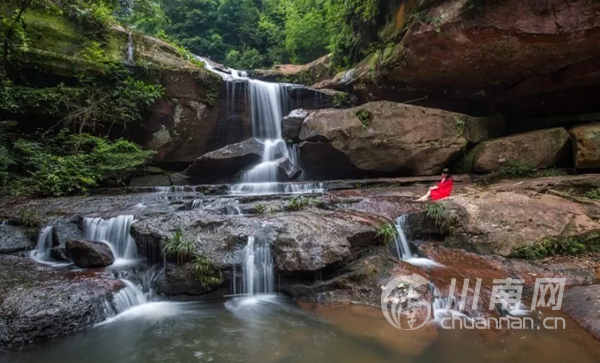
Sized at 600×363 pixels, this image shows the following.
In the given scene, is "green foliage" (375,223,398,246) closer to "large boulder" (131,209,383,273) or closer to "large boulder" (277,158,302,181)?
"large boulder" (131,209,383,273)

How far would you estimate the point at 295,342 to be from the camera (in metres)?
3.92

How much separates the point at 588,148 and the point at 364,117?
5749mm

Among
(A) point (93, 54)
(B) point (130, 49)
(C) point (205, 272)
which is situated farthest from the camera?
(B) point (130, 49)

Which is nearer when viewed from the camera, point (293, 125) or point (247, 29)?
point (293, 125)

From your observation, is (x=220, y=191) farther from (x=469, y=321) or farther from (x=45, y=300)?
(x=469, y=321)

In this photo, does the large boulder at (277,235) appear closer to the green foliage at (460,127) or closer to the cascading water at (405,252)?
the cascading water at (405,252)

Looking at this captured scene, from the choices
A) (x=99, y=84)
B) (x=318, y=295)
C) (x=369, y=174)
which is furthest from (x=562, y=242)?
(x=99, y=84)

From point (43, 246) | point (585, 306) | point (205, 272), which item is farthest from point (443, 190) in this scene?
point (43, 246)

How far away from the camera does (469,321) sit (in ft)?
14.1

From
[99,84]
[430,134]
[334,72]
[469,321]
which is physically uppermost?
[334,72]

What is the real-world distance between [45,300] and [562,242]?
810 cm

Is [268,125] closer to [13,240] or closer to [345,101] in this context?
[345,101]

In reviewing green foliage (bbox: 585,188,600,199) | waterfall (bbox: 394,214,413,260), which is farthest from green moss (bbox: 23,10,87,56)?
green foliage (bbox: 585,188,600,199)

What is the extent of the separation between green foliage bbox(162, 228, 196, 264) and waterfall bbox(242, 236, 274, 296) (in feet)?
2.82
